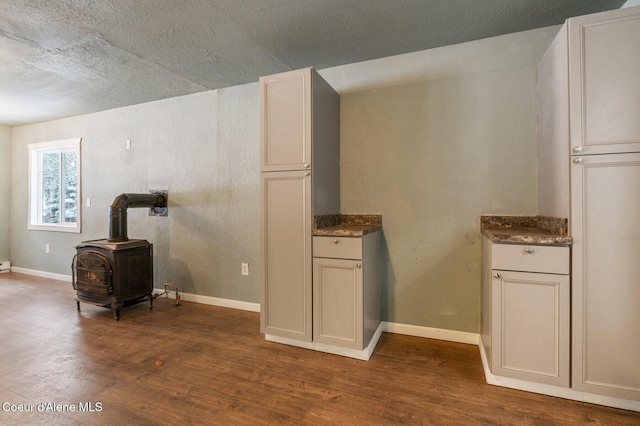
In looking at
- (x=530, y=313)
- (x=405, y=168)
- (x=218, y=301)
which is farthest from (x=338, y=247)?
(x=218, y=301)

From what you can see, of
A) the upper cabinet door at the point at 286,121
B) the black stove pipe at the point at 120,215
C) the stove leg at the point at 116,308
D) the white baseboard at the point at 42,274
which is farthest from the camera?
the white baseboard at the point at 42,274

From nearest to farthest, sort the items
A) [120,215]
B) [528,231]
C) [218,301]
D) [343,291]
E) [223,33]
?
1. [528,231]
2. [343,291]
3. [223,33]
4. [120,215]
5. [218,301]

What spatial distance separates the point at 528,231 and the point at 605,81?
35.3 inches

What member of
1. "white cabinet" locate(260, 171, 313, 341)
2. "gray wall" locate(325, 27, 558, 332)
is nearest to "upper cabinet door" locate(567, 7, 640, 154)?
"gray wall" locate(325, 27, 558, 332)

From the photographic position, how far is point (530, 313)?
163 cm

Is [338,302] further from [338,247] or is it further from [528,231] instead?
[528,231]

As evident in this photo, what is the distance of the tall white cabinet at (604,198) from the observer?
149 centimetres

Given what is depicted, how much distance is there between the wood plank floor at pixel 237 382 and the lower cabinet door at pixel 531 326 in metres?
0.15

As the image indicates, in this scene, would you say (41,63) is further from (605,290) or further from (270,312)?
(605,290)

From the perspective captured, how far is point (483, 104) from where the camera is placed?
2248 mm

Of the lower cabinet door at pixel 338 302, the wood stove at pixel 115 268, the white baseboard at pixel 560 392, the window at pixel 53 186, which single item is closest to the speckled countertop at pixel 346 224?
the lower cabinet door at pixel 338 302

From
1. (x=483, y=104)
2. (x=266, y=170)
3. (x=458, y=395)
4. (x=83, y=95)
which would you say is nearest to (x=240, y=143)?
(x=266, y=170)

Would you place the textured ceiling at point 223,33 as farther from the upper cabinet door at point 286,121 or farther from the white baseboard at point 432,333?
the white baseboard at point 432,333

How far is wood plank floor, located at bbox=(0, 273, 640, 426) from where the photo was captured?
4.88ft
